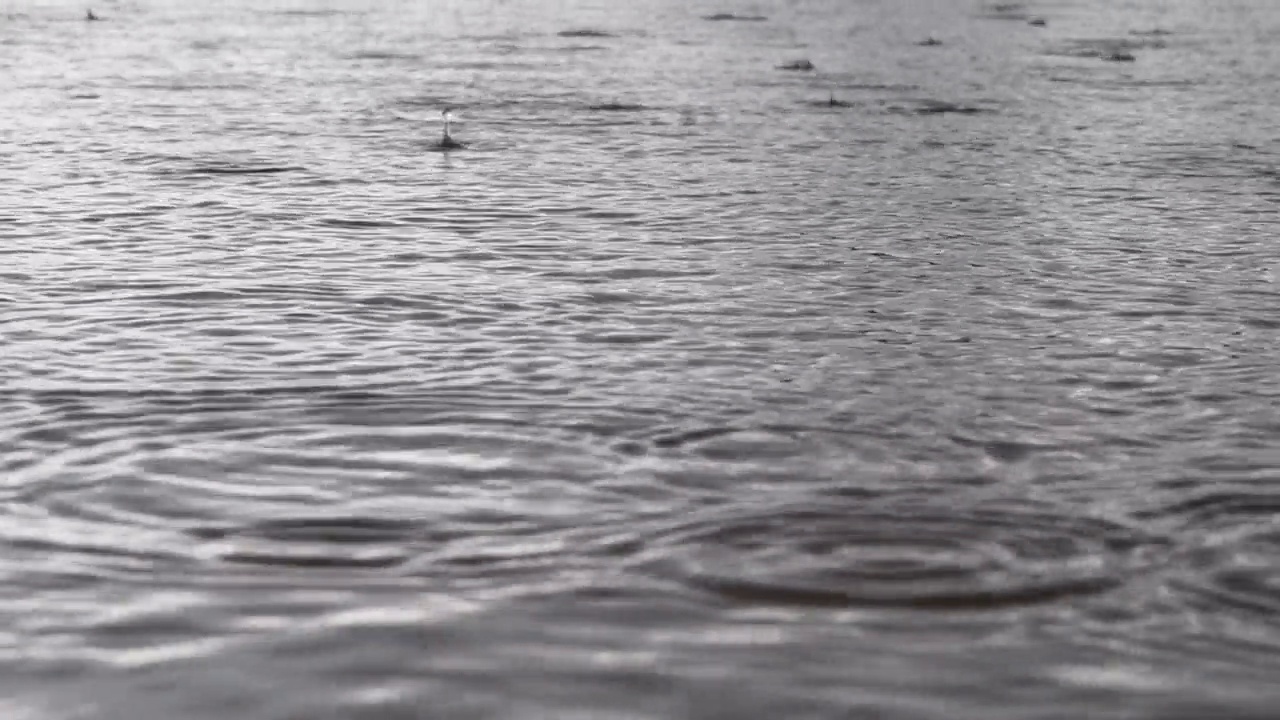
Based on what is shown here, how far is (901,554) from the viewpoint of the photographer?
668 cm

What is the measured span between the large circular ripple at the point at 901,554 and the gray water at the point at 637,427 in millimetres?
21

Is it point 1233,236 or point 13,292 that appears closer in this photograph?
point 13,292

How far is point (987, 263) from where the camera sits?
13070 mm

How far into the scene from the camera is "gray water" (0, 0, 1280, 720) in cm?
578

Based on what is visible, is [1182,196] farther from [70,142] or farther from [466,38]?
[466,38]

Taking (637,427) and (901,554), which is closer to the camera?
(901,554)

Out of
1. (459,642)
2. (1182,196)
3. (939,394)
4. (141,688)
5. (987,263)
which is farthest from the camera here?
(1182,196)

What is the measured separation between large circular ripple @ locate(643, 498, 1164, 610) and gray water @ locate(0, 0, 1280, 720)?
21 mm

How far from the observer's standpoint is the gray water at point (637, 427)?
5.78 m

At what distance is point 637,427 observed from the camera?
8.45 m

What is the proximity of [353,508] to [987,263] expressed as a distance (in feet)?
23.1

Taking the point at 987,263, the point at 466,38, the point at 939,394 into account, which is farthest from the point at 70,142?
the point at 466,38

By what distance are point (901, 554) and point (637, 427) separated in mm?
2051

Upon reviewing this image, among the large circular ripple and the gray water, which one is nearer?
the gray water
